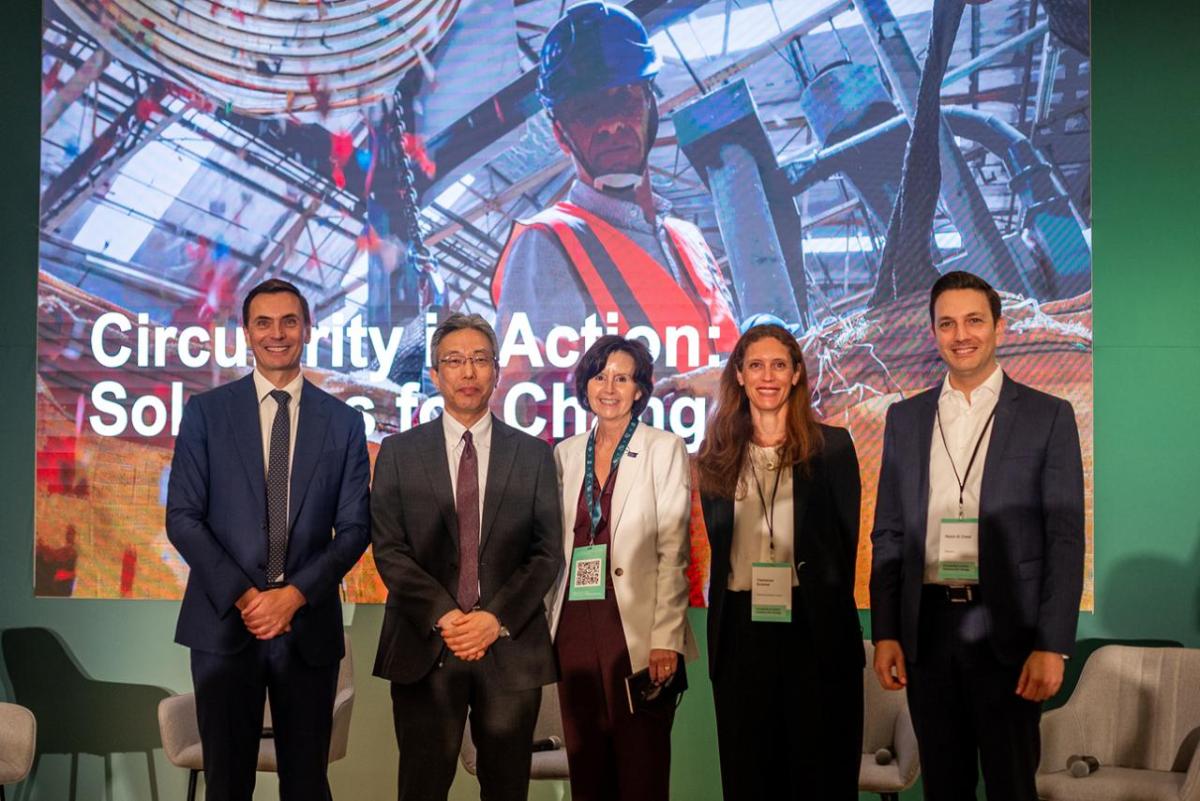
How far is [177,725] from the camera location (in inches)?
157

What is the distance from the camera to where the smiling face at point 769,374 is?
3.19 meters

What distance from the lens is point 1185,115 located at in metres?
4.36

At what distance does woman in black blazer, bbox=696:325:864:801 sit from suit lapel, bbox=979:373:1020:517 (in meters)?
0.37

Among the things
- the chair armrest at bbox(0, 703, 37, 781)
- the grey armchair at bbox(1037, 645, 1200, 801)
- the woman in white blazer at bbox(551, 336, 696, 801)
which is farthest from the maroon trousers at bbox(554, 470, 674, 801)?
the chair armrest at bbox(0, 703, 37, 781)

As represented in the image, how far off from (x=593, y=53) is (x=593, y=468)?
196 cm

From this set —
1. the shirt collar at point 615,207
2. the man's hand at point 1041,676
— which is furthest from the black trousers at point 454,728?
the shirt collar at point 615,207

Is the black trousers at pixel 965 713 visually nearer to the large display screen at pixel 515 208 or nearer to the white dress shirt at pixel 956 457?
the white dress shirt at pixel 956 457

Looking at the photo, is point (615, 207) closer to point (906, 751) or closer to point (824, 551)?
point (824, 551)

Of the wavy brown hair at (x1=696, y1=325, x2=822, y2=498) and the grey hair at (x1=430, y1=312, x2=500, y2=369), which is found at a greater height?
the grey hair at (x1=430, y1=312, x2=500, y2=369)

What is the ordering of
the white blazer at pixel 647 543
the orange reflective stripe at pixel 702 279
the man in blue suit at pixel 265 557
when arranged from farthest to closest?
the orange reflective stripe at pixel 702 279, the white blazer at pixel 647 543, the man in blue suit at pixel 265 557

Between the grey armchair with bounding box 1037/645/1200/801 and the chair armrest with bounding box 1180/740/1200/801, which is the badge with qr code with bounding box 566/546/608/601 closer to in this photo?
the grey armchair with bounding box 1037/645/1200/801

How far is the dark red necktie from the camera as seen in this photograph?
314cm

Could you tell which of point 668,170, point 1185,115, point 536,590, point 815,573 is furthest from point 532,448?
point 1185,115

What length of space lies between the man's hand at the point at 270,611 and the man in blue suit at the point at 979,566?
1604 millimetres
